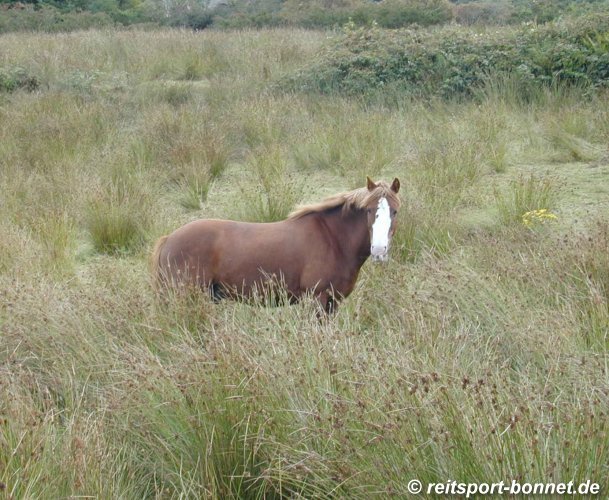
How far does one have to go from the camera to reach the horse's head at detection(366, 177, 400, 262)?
15.6 ft

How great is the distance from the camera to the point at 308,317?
15.5ft

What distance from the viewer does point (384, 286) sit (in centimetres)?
553

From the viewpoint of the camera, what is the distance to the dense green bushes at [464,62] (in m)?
11.6

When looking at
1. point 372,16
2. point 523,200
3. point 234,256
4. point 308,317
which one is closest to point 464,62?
point 523,200

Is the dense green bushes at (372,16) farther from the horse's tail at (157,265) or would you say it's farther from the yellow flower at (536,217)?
the horse's tail at (157,265)

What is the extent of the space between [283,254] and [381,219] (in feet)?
2.27

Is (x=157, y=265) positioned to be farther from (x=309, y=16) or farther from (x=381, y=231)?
(x=309, y=16)

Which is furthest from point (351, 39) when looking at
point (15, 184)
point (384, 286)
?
point (384, 286)

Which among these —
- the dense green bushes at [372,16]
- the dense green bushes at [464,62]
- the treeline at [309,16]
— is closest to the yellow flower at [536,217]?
the dense green bushes at [464,62]

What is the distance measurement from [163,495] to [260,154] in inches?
246

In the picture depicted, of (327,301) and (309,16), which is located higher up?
(309,16)

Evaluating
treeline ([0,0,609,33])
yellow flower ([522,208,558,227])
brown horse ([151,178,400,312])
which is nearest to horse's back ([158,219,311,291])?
brown horse ([151,178,400,312])

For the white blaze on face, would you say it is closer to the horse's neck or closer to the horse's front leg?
the horse's neck

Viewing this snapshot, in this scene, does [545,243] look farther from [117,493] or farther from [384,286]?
[117,493]
